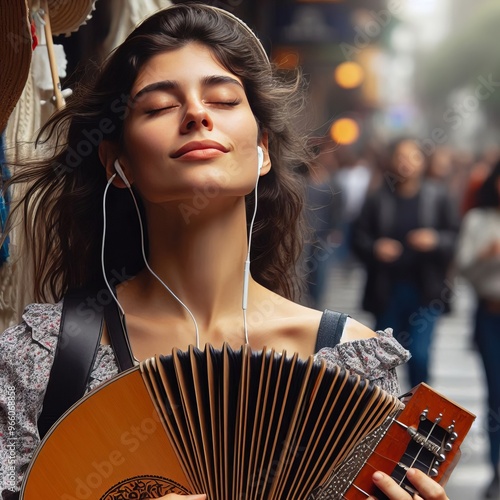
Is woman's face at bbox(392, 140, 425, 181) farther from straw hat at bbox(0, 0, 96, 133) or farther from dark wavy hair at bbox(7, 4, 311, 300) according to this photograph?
straw hat at bbox(0, 0, 96, 133)

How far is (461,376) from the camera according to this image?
9102mm

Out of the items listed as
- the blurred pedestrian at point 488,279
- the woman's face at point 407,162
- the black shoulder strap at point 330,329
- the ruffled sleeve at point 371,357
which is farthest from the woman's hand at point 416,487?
the woman's face at point 407,162

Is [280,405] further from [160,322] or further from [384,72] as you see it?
[384,72]

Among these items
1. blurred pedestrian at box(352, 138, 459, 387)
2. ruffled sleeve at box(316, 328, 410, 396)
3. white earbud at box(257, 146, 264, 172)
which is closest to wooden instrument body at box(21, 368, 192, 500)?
ruffled sleeve at box(316, 328, 410, 396)

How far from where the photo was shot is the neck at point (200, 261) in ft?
8.20

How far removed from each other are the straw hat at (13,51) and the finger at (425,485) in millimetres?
1346

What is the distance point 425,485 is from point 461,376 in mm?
7199

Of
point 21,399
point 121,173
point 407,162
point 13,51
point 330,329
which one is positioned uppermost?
point 407,162

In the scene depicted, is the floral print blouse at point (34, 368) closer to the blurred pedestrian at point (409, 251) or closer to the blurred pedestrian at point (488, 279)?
the blurred pedestrian at point (488, 279)

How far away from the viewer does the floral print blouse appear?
2.31 m

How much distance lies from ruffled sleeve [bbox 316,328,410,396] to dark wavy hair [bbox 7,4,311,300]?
475mm

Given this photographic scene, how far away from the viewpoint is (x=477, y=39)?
127 ft

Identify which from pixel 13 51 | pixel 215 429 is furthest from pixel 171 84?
pixel 215 429

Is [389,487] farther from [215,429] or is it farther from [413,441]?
[215,429]
